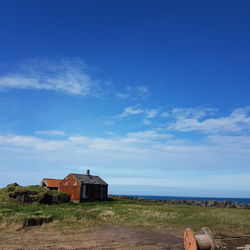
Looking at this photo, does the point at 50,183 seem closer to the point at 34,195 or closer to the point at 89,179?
the point at 89,179

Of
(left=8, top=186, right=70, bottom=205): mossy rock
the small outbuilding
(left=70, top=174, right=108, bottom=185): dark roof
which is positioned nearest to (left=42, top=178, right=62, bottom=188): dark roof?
the small outbuilding

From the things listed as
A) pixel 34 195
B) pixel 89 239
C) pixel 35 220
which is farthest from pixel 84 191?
pixel 89 239

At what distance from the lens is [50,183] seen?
58.2m

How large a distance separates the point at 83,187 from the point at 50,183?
29.4 ft

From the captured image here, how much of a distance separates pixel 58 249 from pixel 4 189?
32.7 m

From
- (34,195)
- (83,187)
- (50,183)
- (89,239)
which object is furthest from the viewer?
(50,183)

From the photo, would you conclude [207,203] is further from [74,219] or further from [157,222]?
[74,219]

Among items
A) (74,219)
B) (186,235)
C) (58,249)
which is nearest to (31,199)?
(74,219)

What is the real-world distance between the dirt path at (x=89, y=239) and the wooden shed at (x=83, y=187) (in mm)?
30184

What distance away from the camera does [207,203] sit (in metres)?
54.5

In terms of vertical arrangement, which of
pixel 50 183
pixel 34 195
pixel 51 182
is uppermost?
pixel 51 182

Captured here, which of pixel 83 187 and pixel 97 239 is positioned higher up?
pixel 83 187

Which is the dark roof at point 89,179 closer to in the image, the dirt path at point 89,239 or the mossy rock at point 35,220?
the mossy rock at point 35,220

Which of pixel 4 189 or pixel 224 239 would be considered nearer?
pixel 224 239
